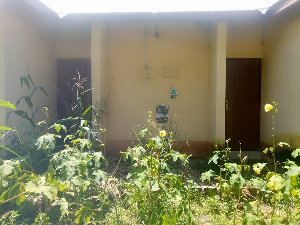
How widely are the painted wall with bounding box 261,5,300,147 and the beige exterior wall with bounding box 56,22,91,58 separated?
4267 millimetres

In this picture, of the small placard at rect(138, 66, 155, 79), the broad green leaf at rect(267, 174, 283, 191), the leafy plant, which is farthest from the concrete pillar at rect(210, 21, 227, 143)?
the broad green leaf at rect(267, 174, 283, 191)

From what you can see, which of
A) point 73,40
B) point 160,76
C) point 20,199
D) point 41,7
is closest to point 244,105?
point 160,76

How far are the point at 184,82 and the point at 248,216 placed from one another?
16.5ft

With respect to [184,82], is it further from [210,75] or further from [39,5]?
[39,5]

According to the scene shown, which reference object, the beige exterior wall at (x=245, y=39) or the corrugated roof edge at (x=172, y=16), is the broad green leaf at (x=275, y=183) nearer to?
the corrugated roof edge at (x=172, y=16)

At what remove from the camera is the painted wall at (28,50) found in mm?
5312

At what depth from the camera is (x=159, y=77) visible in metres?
7.11

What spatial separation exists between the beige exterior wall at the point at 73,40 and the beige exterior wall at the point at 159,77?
1.99 ft

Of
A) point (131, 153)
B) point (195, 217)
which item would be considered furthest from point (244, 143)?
point (131, 153)

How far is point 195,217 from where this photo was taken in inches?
136

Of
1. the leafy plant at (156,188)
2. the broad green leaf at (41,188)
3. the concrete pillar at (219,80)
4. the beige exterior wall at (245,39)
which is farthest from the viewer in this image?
the beige exterior wall at (245,39)

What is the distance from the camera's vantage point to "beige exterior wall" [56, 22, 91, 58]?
7312mm

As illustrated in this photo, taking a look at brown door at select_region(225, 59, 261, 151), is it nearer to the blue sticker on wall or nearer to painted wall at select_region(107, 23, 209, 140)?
painted wall at select_region(107, 23, 209, 140)

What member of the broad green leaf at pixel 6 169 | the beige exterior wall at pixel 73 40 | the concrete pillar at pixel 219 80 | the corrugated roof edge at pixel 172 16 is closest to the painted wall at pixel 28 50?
the beige exterior wall at pixel 73 40
